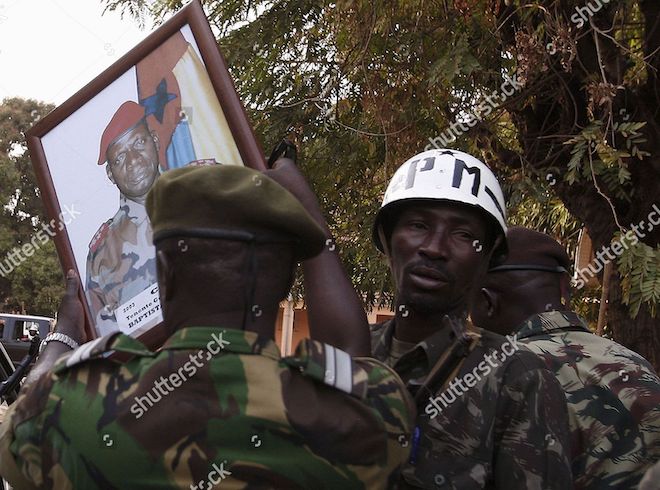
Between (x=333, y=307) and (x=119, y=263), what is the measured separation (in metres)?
0.88

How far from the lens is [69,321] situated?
2.20 metres

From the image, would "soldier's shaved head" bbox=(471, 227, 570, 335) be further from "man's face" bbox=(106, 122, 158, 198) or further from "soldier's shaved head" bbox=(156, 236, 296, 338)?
"soldier's shaved head" bbox=(156, 236, 296, 338)

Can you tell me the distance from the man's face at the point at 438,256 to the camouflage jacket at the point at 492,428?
0.17 m

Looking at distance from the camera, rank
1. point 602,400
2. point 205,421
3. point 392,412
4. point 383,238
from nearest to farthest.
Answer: point 205,421 → point 392,412 → point 383,238 → point 602,400

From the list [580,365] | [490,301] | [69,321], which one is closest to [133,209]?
[69,321]

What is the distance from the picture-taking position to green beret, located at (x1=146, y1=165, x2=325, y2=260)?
152cm

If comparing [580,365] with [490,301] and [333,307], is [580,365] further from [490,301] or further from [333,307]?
[333,307]

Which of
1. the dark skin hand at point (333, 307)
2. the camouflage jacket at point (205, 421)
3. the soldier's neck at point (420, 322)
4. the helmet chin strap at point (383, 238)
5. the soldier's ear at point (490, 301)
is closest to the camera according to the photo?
the camouflage jacket at point (205, 421)

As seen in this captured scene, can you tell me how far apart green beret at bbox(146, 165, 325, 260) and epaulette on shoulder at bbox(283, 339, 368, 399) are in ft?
0.67

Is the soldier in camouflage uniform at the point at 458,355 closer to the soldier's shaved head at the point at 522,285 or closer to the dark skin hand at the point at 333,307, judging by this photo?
the dark skin hand at the point at 333,307

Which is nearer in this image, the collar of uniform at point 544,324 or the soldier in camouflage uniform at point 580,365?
the soldier in camouflage uniform at point 580,365

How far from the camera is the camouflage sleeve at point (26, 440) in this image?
4.98 feet

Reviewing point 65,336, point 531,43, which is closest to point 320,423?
point 65,336

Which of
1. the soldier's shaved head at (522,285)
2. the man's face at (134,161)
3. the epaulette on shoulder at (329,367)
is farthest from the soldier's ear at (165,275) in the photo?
the soldier's shaved head at (522,285)
